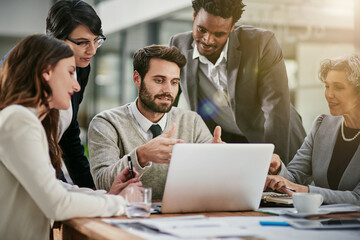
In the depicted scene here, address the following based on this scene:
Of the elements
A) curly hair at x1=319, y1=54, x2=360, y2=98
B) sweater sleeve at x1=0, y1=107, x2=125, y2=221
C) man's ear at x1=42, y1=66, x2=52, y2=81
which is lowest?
sweater sleeve at x1=0, y1=107, x2=125, y2=221

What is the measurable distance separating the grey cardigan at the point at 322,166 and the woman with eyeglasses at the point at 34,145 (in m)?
0.98

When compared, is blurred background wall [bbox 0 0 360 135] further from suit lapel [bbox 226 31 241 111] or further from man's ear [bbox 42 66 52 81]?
A: man's ear [bbox 42 66 52 81]

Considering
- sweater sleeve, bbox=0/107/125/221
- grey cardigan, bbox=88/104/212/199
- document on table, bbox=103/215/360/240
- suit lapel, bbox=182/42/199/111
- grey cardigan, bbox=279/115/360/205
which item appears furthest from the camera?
suit lapel, bbox=182/42/199/111

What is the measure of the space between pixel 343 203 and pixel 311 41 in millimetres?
907

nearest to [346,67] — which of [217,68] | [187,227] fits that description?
[217,68]

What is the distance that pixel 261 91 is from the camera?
3000 mm

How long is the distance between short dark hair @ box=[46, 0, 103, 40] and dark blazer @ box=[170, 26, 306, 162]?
84 cm

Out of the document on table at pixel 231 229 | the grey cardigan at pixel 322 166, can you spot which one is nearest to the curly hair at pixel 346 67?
the grey cardigan at pixel 322 166

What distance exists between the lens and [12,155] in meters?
1.75

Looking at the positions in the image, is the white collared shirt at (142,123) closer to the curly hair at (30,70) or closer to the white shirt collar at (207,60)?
the white shirt collar at (207,60)

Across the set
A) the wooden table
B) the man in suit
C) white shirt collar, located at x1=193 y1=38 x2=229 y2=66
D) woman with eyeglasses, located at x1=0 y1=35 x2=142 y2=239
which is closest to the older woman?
the man in suit

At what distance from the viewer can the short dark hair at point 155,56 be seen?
291 centimetres

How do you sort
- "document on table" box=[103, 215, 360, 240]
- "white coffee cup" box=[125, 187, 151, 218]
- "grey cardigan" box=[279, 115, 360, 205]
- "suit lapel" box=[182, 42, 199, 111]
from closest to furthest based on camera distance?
"document on table" box=[103, 215, 360, 240], "white coffee cup" box=[125, 187, 151, 218], "grey cardigan" box=[279, 115, 360, 205], "suit lapel" box=[182, 42, 199, 111]

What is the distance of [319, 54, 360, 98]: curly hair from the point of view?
2.49 metres
